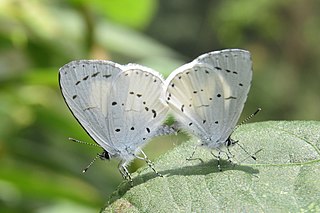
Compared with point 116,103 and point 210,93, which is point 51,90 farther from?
point 210,93

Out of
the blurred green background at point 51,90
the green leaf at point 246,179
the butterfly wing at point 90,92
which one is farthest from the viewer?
the blurred green background at point 51,90

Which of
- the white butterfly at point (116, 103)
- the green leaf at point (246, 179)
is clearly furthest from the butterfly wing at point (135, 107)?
the green leaf at point (246, 179)

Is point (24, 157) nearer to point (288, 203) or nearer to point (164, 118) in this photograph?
point (164, 118)

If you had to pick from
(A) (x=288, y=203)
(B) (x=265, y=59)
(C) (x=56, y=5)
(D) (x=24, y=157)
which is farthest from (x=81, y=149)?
(B) (x=265, y=59)

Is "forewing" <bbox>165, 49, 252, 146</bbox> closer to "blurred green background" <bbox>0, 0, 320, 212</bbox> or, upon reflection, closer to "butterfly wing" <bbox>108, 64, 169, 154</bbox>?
"butterfly wing" <bbox>108, 64, 169, 154</bbox>

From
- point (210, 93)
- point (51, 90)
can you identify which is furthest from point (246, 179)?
point (51, 90)

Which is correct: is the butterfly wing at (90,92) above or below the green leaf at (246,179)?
above

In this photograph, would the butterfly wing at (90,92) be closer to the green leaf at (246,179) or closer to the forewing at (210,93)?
the forewing at (210,93)
